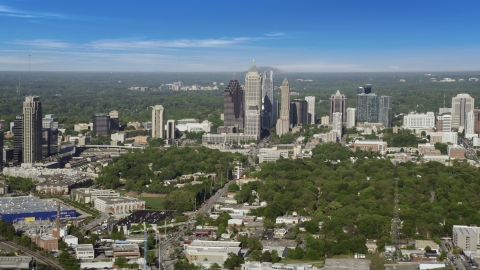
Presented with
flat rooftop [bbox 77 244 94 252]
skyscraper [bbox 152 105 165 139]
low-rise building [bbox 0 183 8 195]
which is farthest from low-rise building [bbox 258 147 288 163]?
flat rooftop [bbox 77 244 94 252]

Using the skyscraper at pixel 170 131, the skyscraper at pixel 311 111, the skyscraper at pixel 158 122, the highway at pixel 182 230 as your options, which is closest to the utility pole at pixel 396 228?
the highway at pixel 182 230

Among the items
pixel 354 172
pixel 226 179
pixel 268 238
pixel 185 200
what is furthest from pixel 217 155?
pixel 268 238

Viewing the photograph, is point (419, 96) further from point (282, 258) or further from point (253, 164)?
point (282, 258)

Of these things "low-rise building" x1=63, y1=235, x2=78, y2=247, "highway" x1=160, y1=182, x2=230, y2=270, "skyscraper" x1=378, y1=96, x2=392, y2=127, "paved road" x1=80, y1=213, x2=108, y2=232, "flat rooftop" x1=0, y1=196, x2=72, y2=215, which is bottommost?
"paved road" x1=80, y1=213, x2=108, y2=232

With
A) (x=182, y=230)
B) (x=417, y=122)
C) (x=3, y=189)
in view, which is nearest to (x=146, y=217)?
(x=182, y=230)

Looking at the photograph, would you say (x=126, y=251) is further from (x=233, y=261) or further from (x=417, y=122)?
(x=417, y=122)

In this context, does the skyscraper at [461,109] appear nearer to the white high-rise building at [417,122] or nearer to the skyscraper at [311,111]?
the white high-rise building at [417,122]

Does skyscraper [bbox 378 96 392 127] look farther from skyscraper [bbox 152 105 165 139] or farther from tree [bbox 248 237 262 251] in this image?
tree [bbox 248 237 262 251]
